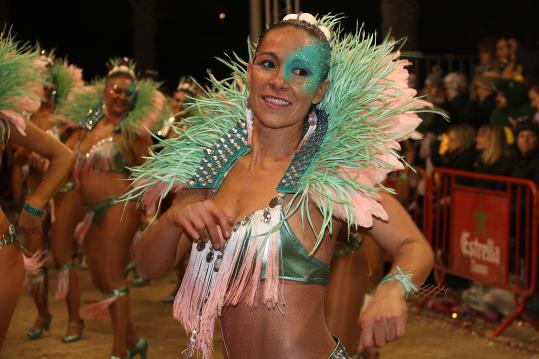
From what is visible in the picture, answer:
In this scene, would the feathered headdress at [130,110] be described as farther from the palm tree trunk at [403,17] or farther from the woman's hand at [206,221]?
the palm tree trunk at [403,17]

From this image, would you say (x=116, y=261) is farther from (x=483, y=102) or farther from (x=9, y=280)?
(x=483, y=102)

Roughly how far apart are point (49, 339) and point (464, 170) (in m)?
3.81

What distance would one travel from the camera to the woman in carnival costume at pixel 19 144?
438 centimetres

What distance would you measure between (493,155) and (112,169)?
3.29 meters

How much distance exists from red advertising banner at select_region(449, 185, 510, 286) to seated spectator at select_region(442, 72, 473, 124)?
6.24ft

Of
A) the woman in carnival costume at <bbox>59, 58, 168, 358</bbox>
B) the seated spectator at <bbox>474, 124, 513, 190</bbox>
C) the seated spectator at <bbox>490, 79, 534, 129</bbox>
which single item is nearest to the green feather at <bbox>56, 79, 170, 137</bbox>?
the woman in carnival costume at <bbox>59, 58, 168, 358</bbox>

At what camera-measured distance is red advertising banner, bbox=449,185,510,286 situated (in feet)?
24.9

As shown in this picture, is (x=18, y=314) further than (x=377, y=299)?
Yes

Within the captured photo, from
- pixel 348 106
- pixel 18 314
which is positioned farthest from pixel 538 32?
pixel 348 106

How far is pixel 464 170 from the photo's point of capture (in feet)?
27.9

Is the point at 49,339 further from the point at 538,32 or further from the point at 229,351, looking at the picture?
the point at 538,32

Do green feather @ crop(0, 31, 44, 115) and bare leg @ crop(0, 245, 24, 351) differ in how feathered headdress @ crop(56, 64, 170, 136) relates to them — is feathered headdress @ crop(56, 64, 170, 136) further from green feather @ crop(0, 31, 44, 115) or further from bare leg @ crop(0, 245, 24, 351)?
bare leg @ crop(0, 245, 24, 351)

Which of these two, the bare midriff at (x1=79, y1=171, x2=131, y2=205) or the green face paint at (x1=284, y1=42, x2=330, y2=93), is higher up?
the green face paint at (x1=284, y1=42, x2=330, y2=93)

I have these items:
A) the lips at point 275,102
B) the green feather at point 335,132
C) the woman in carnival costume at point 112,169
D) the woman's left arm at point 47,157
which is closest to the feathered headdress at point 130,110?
the woman in carnival costume at point 112,169
